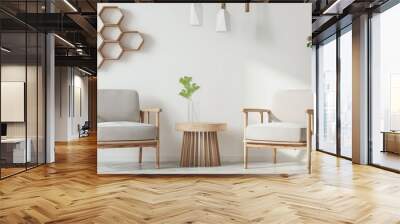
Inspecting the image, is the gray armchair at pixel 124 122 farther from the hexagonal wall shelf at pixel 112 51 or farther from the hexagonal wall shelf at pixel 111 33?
the hexagonal wall shelf at pixel 111 33

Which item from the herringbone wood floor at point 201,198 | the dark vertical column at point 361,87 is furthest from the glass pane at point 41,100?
the dark vertical column at point 361,87

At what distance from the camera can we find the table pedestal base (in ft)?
14.4

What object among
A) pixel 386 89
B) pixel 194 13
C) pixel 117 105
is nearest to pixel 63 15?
pixel 117 105

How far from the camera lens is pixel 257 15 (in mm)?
4672

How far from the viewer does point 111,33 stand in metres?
4.56

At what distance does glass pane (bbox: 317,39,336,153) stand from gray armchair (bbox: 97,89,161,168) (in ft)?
11.0

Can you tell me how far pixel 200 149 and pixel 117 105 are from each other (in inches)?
41.3

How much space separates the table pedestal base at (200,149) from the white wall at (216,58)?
41cm

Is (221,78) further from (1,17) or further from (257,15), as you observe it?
(1,17)

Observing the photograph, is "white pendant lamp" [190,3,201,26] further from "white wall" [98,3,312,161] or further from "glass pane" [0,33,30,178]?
"glass pane" [0,33,30,178]

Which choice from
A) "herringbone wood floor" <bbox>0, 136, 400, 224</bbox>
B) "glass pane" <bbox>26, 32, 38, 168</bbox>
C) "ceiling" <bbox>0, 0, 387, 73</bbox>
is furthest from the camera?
"glass pane" <bbox>26, 32, 38, 168</bbox>

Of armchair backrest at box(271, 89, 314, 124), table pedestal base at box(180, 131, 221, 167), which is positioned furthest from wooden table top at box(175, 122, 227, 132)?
armchair backrest at box(271, 89, 314, 124)

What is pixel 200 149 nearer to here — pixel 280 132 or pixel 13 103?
pixel 280 132

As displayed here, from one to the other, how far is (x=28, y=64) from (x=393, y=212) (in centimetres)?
405
